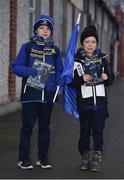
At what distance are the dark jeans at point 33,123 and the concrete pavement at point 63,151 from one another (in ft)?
0.83

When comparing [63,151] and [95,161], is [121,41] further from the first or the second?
[95,161]

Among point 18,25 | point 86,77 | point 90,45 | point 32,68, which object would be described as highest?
point 18,25

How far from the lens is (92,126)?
767 cm

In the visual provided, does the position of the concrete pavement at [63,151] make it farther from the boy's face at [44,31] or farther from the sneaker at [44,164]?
the boy's face at [44,31]

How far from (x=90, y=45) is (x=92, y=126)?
99cm

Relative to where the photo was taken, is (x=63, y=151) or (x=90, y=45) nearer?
(x=90, y=45)

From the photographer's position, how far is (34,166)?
7.84 m

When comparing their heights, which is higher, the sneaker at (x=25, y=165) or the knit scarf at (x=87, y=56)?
the knit scarf at (x=87, y=56)

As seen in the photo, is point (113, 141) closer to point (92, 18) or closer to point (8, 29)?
point (8, 29)

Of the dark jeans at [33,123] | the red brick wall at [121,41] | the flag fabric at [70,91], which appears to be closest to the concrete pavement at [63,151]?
the dark jeans at [33,123]

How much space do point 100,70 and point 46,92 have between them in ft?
2.36

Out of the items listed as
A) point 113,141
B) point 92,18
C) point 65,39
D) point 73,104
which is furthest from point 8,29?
point 92,18

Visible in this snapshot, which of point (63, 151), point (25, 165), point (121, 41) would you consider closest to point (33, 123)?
point (25, 165)

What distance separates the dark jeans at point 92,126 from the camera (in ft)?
25.0
